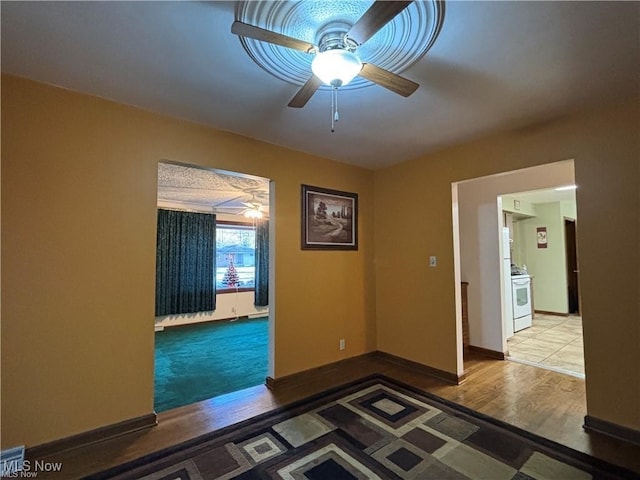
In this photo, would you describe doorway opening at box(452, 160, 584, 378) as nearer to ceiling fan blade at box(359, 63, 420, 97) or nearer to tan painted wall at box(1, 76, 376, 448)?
ceiling fan blade at box(359, 63, 420, 97)

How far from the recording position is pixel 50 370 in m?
1.95

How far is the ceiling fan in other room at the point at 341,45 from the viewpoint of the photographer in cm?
115

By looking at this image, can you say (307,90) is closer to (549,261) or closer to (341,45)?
(341,45)

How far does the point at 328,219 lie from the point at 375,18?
8.02ft

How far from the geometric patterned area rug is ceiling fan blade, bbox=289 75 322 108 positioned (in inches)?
86.5

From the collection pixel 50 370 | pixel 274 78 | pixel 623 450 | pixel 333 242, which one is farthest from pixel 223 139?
pixel 623 450

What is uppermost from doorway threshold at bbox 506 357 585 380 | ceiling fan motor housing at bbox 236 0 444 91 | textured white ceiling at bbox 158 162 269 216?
ceiling fan motor housing at bbox 236 0 444 91

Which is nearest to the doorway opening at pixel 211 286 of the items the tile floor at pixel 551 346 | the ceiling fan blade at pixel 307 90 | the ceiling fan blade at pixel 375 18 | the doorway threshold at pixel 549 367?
the ceiling fan blade at pixel 307 90

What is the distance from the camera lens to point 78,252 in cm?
207

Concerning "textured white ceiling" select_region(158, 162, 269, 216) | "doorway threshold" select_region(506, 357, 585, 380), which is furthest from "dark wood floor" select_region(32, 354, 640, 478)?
"textured white ceiling" select_region(158, 162, 269, 216)

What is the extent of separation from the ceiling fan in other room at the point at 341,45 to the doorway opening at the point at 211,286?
163cm

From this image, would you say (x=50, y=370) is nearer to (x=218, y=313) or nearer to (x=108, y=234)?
(x=108, y=234)

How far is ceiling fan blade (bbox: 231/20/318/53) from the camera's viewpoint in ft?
3.89

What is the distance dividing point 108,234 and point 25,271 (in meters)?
0.49
